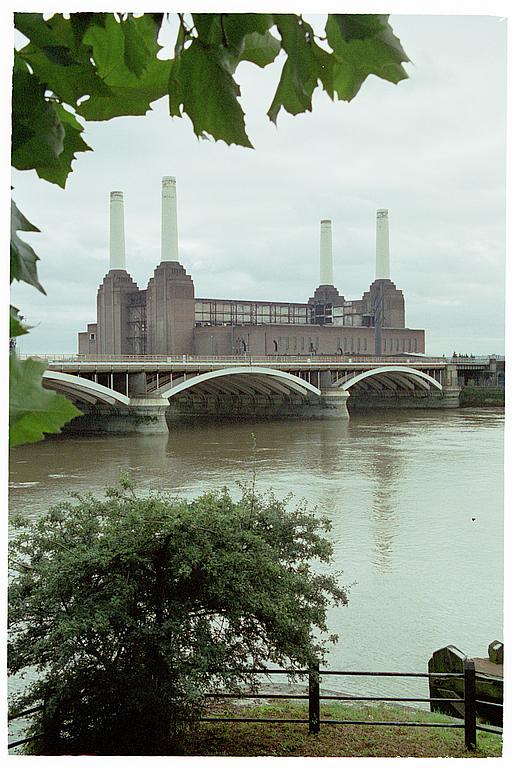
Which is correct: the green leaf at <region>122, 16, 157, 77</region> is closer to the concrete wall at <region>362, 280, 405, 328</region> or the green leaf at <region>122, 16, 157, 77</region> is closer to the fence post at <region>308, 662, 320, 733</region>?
the fence post at <region>308, 662, 320, 733</region>

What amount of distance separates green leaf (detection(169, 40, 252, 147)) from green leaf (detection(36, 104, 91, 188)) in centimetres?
7

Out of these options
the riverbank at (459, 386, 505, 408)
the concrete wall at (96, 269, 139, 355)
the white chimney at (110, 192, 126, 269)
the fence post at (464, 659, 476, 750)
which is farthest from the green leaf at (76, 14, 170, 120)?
the riverbank at (459, 386, 505, 408)

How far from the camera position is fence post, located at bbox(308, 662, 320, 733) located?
2436 millimetres

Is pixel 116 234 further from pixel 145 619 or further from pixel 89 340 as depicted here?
pixel 145 619

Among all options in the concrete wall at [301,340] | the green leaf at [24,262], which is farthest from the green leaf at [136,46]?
the concrete wall at [301,340]

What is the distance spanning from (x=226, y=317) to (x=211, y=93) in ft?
68.3

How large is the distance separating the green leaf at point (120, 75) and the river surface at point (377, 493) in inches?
110

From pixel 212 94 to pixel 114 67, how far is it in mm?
74

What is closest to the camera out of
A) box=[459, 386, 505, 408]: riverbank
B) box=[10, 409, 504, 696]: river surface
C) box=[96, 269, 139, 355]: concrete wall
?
box=[10, 409, 504, 696]: river surface

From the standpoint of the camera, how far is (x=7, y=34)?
3.06ft

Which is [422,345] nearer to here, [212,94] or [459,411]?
[459,411]

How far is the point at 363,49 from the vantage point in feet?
1.24

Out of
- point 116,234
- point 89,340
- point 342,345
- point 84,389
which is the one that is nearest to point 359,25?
point 84,389

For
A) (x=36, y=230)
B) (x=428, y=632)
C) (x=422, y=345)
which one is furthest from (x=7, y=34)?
(x=422, y=345)
